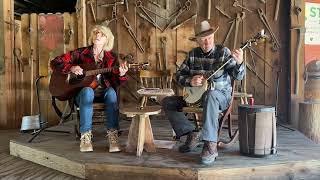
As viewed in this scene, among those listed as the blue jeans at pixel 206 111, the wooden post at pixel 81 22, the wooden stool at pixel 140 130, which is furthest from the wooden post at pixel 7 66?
the blue jeans at pixel 206 111

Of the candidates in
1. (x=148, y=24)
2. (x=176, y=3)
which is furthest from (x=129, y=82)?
(x=176, y=3)

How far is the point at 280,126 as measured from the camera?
15.8ft

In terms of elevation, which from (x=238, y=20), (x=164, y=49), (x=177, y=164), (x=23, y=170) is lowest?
(x=23, y=170)

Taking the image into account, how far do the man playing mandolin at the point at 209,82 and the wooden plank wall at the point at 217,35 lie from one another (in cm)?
167

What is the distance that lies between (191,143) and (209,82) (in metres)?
0.60

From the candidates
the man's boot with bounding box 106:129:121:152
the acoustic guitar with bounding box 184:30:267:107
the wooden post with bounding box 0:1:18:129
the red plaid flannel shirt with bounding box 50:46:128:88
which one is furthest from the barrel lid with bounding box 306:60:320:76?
the wooden post with bounding box 0:1:18:129

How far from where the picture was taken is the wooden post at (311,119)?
14.6 feet

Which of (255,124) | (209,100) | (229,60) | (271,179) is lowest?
(271,179)

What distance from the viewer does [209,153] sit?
305cm

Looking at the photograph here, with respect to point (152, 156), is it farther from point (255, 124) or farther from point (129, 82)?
point (129, 82)

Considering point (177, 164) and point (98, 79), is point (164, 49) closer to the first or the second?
point (98, 79)

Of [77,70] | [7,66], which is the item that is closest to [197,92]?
[77,70]

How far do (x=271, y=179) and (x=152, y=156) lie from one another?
3.32ft

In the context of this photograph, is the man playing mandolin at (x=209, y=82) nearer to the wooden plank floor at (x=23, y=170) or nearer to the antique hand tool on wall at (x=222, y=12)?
the wooden plank floor at (x=23, y=170)
